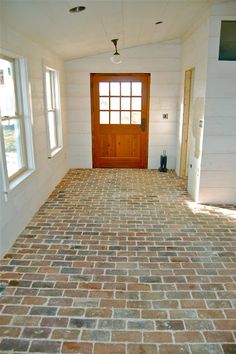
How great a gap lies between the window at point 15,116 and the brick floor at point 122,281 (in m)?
0.78

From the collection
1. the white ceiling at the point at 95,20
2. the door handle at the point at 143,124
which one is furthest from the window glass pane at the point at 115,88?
the white ceiling at the point at 95,20

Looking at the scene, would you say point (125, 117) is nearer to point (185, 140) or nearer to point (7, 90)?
point (185, 140)

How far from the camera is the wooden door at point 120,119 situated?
612 cm

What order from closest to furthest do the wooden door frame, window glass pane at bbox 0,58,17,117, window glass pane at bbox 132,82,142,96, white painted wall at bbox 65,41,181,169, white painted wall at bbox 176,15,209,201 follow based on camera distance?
window glass pane at bbox 0,58,17,117 → white painted wall at bbox 176,15,209,201 → the wooden door frame → white painted wall at bbox 65,41,181,169 → window glass pane at bbox 132,82,142,96

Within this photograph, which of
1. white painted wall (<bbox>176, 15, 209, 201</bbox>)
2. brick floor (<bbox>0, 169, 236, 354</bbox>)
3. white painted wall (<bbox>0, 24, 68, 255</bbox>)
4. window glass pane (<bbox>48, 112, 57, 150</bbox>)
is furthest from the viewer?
window glass pane (<bbox>48, 112, 57, 150</bbox>)

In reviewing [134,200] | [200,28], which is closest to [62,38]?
[200,28]

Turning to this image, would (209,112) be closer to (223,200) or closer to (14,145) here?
(223,200)

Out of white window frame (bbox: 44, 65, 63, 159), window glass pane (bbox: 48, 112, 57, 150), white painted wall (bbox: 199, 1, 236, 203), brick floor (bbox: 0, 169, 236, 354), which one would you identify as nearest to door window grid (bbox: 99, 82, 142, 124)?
white window frame (bbox: 44, 65, 63, 159)

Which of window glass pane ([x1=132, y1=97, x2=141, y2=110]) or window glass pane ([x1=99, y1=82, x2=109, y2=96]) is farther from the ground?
window glass pane ([x1=99, y1=82, x2=109, y2=96])

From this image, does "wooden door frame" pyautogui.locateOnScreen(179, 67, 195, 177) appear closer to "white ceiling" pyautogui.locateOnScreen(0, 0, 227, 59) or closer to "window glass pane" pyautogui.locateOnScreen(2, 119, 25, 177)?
"white ceiling" pyautogui.locateOnScreen(0, 0, 227, 59)

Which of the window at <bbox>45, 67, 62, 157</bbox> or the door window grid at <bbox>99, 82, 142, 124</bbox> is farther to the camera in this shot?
the door window grid at <bbox>99, 82, 142, 124</bbox>

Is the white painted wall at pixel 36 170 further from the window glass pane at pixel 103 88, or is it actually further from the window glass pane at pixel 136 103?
the window glass pane at pixel 136 103

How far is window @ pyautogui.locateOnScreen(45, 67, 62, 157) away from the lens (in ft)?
17.3

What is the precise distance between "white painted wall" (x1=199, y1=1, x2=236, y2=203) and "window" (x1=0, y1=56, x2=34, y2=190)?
8.11 feet
